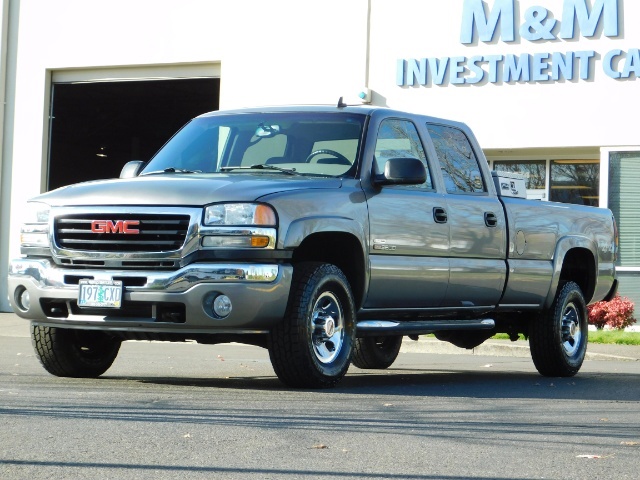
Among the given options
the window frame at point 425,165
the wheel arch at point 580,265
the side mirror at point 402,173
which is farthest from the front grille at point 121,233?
the wheel arch at point 580,265

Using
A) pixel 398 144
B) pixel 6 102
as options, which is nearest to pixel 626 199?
pixel 398 144

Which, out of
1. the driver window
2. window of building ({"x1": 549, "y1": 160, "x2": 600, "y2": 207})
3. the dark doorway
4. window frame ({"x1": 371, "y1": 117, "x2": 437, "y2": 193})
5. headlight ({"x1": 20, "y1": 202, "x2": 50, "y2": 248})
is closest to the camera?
headlight ({"x1": 20, "y1": 202, "x2": 50, "y2": 248})

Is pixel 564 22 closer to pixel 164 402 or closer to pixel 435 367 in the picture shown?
pixel 435 367

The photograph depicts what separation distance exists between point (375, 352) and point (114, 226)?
13.1ft

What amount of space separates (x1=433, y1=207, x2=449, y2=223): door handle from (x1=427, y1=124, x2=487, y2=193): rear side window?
38 cm

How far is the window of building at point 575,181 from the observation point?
20.4m

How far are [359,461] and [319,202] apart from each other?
10.6 ft

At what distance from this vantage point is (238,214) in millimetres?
8352

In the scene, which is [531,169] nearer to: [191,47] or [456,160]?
[191,47]

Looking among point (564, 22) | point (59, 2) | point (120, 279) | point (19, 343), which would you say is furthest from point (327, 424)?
point (59, 2)

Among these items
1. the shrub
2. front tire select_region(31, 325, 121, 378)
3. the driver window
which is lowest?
front tire select_region(31, 325, 121, 378)

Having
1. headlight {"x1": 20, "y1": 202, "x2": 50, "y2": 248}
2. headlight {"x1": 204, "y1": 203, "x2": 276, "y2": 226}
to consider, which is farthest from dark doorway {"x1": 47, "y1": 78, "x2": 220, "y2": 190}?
headlight {"x1": 204, "y1": 203, "x2": 276, "y2": 226}

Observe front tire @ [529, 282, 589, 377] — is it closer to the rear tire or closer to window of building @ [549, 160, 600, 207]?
the rear tire

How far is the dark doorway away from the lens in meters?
27.9
